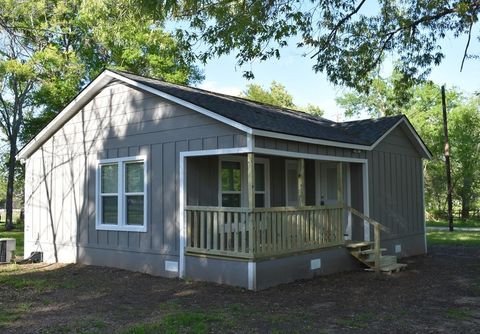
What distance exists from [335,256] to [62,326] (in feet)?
20.8

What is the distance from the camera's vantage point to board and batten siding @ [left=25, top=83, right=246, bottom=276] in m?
9.90

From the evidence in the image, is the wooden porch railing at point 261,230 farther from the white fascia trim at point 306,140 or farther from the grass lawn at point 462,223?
the grass lawn at point 462,223

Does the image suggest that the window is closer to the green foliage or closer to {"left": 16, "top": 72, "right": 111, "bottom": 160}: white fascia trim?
{"left": 16, "top": 72, "right": 111, "bottom": 160}: white fascia trim

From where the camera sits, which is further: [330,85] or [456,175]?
[456,175]

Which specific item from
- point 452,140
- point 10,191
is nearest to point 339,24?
point 10,191

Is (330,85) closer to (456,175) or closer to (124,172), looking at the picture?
(124,172)

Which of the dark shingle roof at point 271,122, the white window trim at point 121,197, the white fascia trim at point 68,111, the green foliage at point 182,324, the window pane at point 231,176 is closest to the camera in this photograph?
the green foliage at point 182,324

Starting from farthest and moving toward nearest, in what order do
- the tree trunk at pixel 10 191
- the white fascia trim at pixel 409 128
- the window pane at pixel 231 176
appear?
the tree trunk at pixel 10 191 < the white fascia trim at pixel 409 128 < the window pane at pixel 231 176

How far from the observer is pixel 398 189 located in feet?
44.3

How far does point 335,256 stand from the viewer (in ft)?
35.1

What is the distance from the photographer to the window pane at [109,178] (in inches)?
448

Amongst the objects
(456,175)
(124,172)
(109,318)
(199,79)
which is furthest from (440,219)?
(109,318)

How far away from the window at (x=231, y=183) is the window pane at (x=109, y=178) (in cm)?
262

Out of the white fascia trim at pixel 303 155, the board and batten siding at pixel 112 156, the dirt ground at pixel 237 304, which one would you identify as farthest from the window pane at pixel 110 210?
the white fascia trim at pixel 303 155
